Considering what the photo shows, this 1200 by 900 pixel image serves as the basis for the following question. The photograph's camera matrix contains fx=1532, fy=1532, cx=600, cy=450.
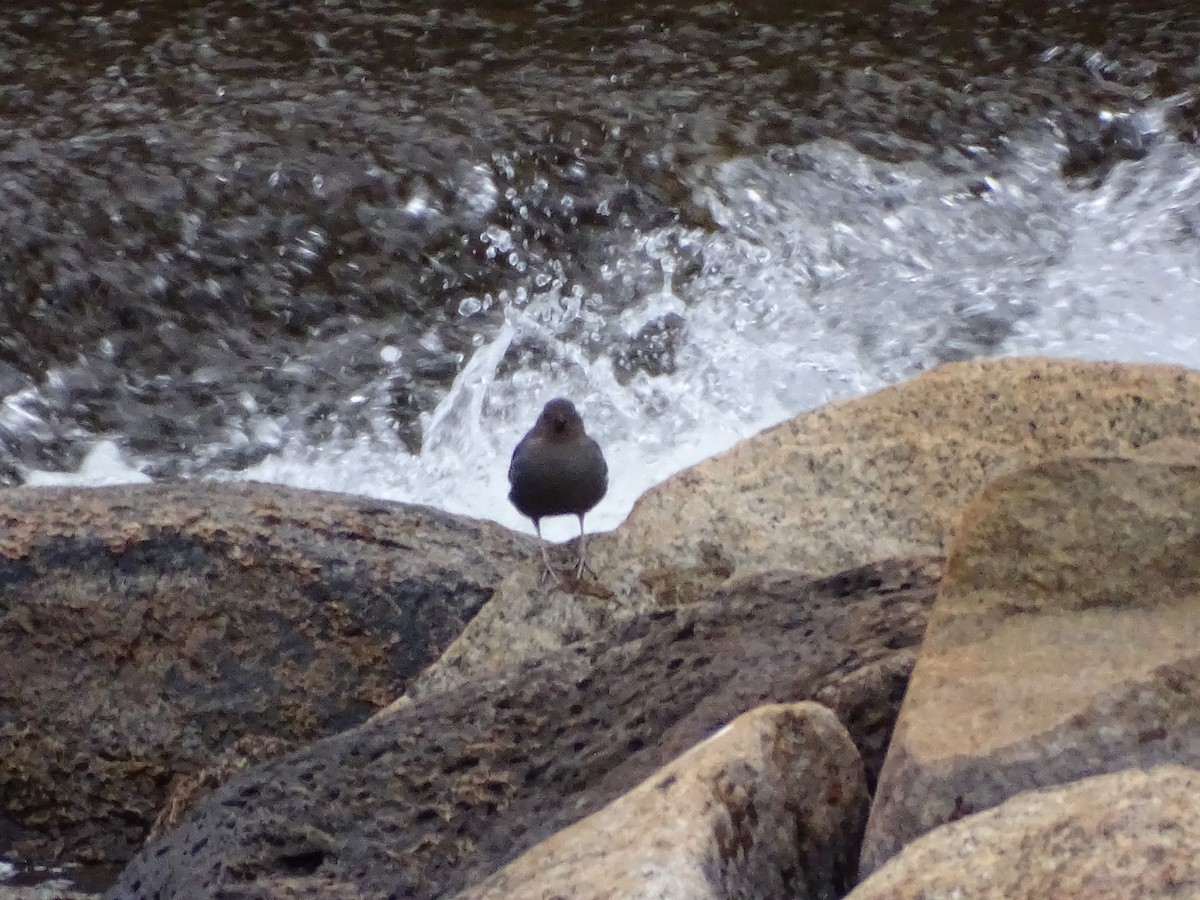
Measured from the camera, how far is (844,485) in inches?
136

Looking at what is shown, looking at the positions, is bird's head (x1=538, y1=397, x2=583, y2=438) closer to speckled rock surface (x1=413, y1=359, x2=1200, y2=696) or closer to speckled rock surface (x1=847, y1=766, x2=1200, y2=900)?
speckled rock surface (x1=413, y1=359, x2=1200, y2=696)

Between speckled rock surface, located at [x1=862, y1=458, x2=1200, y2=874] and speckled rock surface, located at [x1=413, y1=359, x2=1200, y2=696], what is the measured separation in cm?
103

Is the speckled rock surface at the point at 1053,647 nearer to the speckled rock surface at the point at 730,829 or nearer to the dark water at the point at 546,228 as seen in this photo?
the speckled rock surface at the point at 730,829

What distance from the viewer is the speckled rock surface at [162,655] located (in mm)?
3561

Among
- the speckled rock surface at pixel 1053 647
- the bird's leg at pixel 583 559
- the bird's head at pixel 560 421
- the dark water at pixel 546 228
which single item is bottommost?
the dark water at pixel 546 228

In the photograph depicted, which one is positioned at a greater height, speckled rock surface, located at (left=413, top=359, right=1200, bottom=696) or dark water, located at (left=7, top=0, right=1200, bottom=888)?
speckled rock surface, located at (left=413, top=359, right=1200, bottom=696)

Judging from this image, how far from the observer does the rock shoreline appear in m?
1.93

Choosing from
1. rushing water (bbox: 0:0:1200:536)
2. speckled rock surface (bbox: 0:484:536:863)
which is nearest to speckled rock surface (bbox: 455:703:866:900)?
speckled rock surface (bbox: 0:484:536:863)

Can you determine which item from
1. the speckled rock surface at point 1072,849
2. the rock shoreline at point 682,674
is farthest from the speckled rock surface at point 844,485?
the speckled rock surface at point 1072,849

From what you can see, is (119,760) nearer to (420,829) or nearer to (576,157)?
(420,829)

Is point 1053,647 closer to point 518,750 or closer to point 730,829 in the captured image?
point 730,829

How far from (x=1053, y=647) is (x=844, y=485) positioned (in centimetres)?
133

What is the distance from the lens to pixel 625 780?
7.65 feet

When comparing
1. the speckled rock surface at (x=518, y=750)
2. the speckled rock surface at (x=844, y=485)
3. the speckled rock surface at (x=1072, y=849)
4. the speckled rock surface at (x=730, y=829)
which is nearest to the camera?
the speckled rock surface at (x=1072, y=849)
